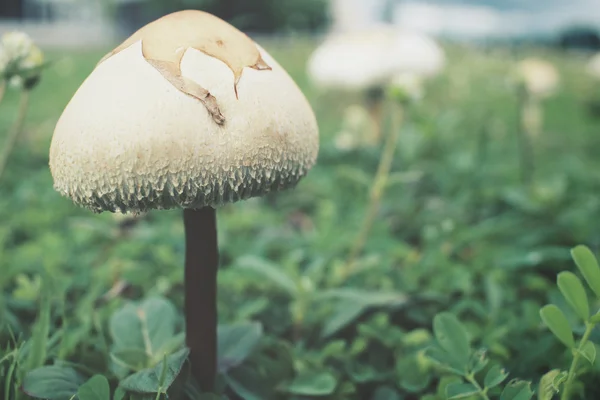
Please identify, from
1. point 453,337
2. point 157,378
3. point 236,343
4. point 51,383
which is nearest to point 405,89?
point 453,337

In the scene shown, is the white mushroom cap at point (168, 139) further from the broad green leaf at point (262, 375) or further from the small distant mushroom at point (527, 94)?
the small distant mushroom at point (527, 94)

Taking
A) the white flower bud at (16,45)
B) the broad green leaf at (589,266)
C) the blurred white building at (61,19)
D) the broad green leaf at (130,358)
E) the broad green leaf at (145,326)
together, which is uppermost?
the white flower bud at (16,45)

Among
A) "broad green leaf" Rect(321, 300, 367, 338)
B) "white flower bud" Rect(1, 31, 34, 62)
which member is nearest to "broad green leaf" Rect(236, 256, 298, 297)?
"broad green leaf" Rect(321, 300, 367, 338)

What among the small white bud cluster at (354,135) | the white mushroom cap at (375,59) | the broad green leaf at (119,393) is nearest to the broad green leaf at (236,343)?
the broad green leaf at (119,393)

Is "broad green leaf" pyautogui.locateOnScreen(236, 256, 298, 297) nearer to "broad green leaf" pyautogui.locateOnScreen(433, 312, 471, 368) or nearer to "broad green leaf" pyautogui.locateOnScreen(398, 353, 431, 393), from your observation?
"broad green leaf" pyautogui.locateOnScreen(398, 353, 431, 393)

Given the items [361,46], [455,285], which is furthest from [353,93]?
[455,285]

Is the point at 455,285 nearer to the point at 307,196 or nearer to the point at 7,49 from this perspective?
the point at 307,196
